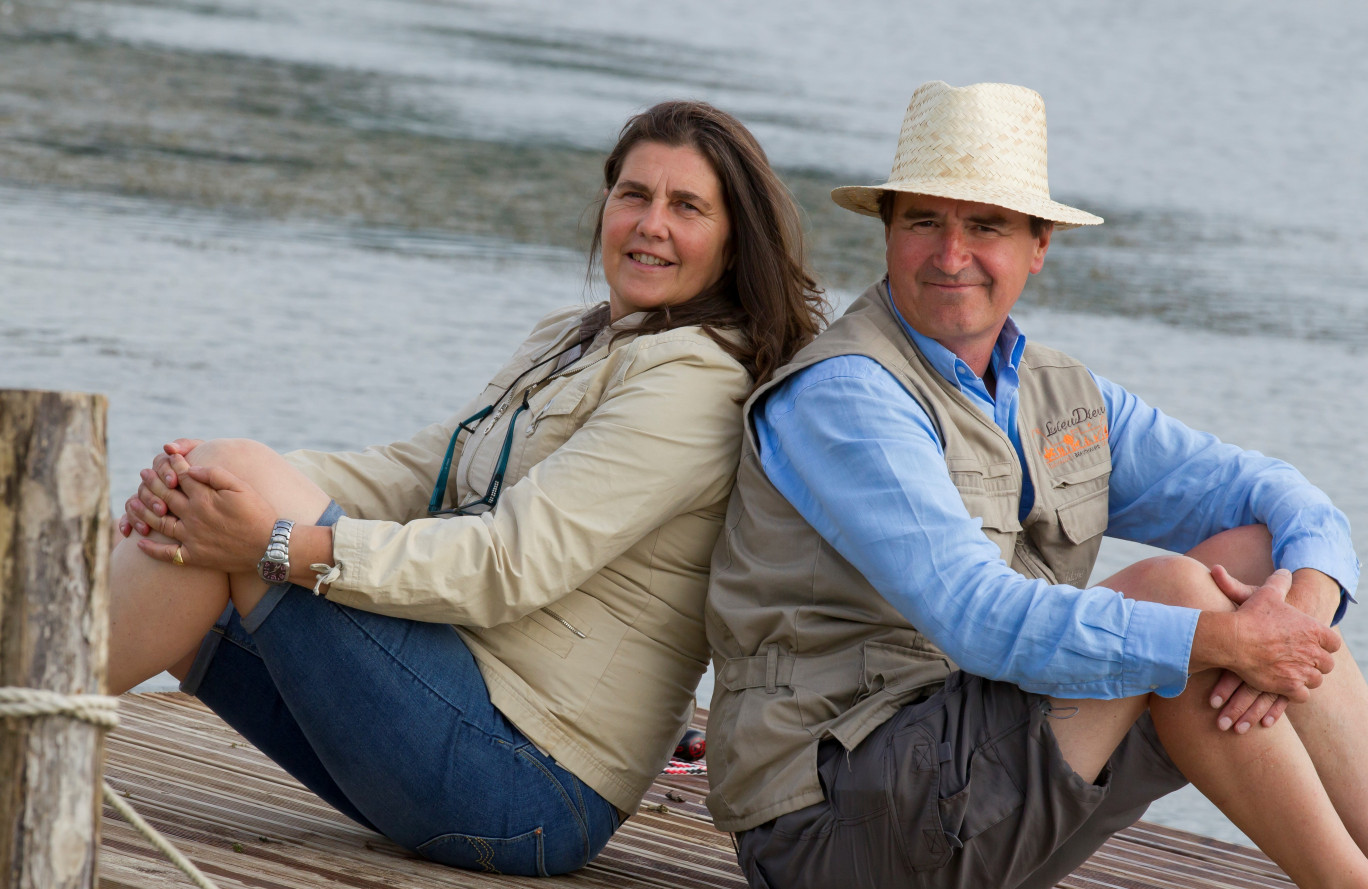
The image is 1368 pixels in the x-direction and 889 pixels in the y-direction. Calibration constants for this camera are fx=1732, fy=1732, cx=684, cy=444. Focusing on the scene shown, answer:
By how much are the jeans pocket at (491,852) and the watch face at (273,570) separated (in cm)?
52

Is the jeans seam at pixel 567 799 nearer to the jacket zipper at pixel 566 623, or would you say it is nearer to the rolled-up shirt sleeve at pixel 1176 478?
the jacket zipper at pixel 566 623

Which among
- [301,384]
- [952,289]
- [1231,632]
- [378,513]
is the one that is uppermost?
[952,289]

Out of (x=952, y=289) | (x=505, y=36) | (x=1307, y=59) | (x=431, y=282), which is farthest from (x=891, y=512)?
(x=1307, y=59)

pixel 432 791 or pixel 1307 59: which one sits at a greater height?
pixel 1307 59

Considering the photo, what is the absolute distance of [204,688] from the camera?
2.93 metres

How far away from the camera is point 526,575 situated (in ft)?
8.74

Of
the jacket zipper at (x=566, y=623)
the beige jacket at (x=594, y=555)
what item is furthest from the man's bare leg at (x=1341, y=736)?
the jacket zipper at (x=566, y=623)

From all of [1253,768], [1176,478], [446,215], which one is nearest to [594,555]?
[1253,768]

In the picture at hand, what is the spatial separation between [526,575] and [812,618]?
1.47 ft

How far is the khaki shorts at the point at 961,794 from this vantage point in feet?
8.24

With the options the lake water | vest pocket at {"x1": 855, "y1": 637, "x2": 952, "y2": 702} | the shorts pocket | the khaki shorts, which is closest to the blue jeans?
the khaki shorts

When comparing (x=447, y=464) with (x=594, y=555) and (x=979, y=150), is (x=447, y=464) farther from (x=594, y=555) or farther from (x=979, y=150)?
(x=979, y=150)

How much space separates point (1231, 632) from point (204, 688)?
65.5 inches

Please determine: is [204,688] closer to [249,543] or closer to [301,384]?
[249,543]
